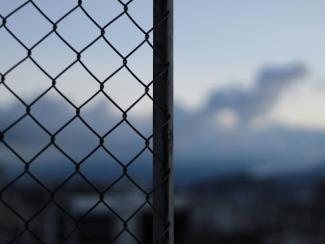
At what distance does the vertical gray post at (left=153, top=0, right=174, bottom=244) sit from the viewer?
135 centimetres

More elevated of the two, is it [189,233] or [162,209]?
[162,209]

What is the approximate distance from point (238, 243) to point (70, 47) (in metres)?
13.5

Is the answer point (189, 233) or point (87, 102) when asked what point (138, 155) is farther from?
point (189, 233)

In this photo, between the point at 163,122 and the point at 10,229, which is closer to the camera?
the point at 163,122

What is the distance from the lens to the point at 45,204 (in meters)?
1.19

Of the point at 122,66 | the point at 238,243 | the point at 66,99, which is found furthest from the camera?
the point at 238,243

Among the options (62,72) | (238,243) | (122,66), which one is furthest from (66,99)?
(238,243)

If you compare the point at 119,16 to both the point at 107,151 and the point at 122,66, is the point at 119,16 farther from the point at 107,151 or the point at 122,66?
the point at 107,151

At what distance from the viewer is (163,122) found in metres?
1.36

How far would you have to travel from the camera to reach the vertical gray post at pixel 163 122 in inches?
53.0

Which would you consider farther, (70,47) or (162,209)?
(162,209)

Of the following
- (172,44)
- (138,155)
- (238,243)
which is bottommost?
(238,243)

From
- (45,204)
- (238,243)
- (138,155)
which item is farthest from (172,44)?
(238,243)

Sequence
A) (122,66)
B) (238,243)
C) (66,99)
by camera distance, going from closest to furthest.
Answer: (66,99) < (122,66) < (238,243)
